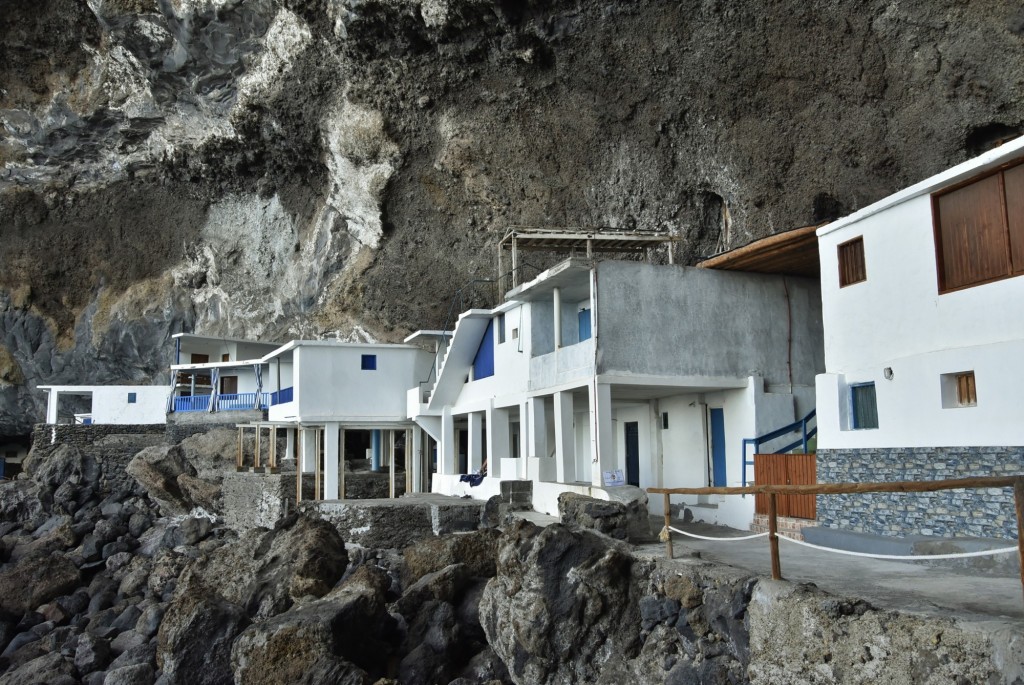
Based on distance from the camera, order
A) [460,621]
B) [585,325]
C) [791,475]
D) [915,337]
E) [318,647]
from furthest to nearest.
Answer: [585,325], [791,475], [460,621], [915,337], [318,647]

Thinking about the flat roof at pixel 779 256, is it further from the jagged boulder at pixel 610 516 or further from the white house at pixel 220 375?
the white house at pixel 220 375

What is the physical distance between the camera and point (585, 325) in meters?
20.1

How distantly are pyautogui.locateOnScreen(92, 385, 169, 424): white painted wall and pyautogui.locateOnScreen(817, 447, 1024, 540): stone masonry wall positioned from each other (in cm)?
3244

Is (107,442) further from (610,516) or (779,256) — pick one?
(779,256)

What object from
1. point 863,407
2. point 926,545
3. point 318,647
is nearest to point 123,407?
point 318,647

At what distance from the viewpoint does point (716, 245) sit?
25.0 meters

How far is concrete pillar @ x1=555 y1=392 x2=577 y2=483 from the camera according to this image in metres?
18.4

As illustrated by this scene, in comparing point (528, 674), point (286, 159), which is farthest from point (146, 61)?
point (528, 674)

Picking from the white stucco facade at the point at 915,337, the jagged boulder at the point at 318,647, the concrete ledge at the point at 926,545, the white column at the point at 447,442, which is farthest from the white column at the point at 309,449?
the concrete ledge at the point at 926,545

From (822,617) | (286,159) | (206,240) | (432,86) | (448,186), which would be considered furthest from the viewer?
(206,240)

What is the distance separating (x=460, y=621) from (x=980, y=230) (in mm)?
9298

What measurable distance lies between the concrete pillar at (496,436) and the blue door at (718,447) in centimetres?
566

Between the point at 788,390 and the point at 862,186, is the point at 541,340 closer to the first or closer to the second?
the point at 788,390

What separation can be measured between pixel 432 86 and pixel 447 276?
6.95 m
